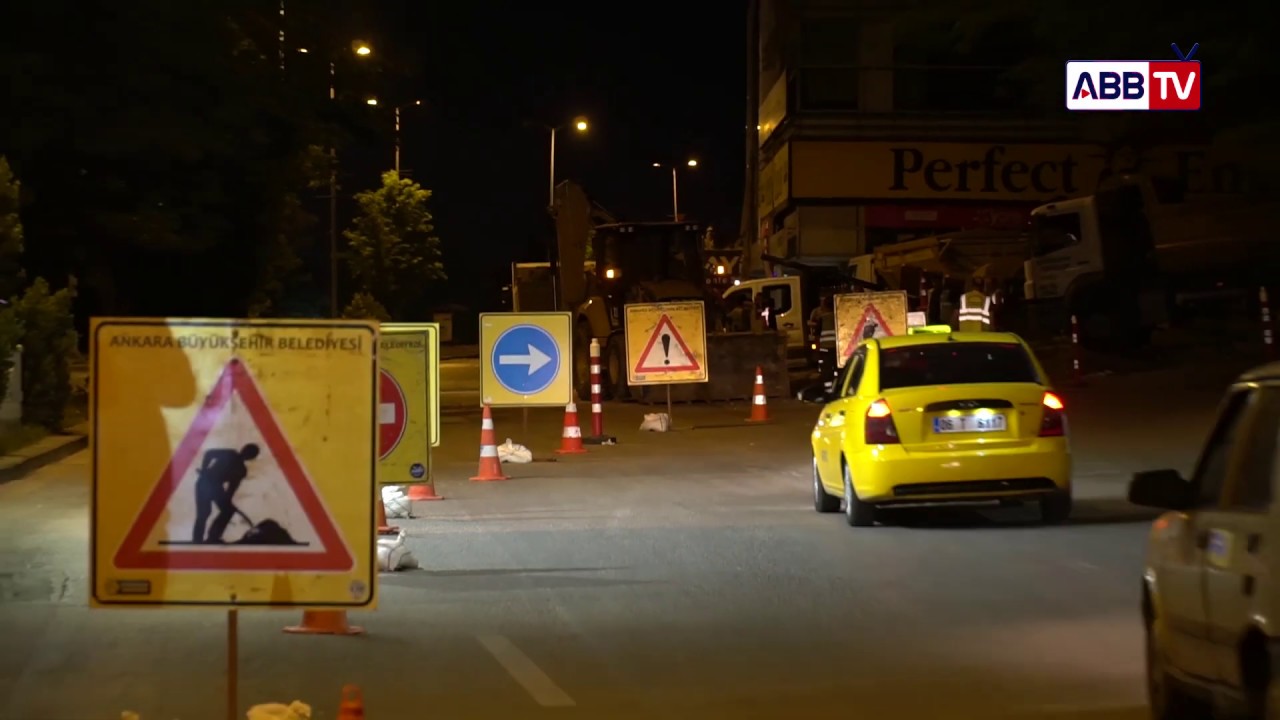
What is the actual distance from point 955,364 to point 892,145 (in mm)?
37935

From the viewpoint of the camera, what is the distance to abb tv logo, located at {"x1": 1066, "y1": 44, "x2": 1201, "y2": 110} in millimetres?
21391

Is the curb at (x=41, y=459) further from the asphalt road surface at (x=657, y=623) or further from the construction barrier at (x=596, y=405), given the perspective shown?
the construction barrier at (x=596, y=405)

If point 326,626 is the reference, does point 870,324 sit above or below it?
above

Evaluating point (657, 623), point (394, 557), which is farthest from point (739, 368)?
point (657, 623)

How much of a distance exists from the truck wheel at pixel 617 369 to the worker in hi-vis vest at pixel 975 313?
6.20m

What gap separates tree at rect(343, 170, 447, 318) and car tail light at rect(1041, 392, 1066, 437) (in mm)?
50341

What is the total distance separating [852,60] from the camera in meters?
51.5

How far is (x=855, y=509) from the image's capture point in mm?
13477

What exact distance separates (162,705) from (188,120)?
18.5 meters

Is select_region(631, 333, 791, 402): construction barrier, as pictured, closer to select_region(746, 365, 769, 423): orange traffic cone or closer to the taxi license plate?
select_region(746, 365, 769, 423): orange traffic cone

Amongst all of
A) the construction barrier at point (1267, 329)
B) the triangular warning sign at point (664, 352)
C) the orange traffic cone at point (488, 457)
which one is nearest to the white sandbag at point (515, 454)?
the orange traffic cone at point (488, 457)

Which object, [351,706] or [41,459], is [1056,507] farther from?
[41,459]

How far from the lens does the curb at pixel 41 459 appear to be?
59.8ft

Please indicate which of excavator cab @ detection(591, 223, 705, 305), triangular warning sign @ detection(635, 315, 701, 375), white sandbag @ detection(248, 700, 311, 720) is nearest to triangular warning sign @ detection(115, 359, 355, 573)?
white sandbag @ detection(248, 700, 311, 720)
